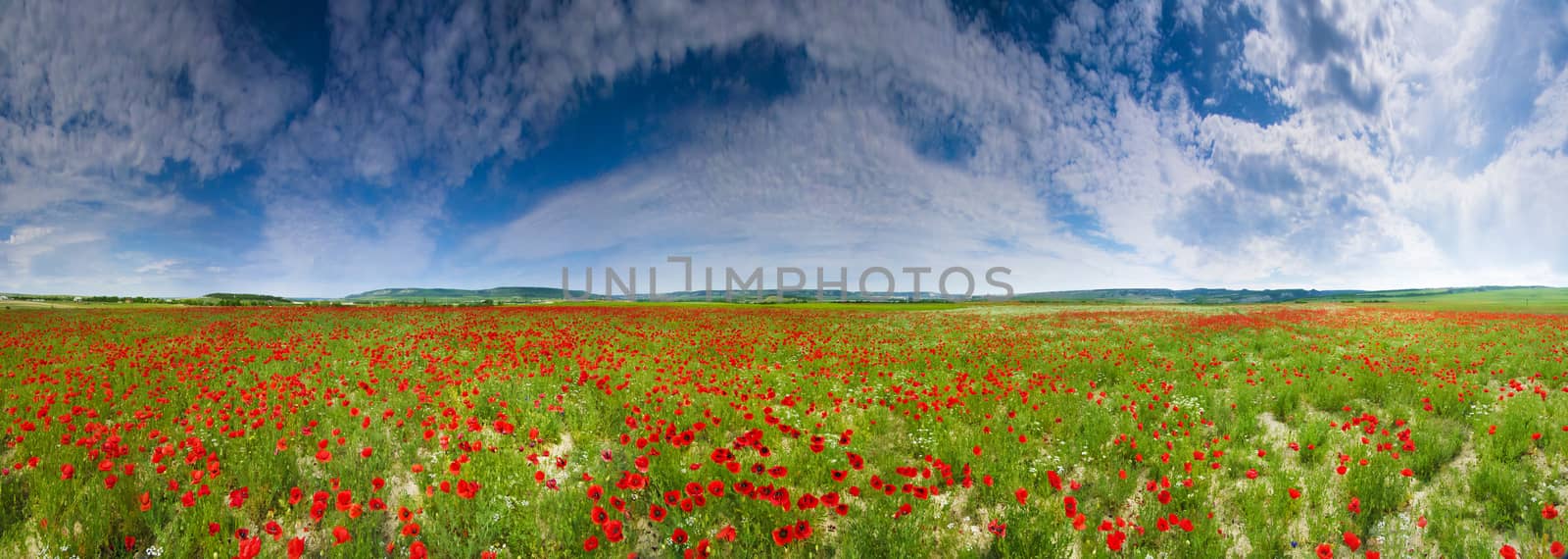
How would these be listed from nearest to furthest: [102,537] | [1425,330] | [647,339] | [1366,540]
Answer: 1. [102,537]
2. [1366,540]
3. [647,339]
4. [1425,330]

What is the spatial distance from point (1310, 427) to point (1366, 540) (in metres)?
2.71

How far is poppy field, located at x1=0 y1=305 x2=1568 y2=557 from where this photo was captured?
13.1 ft

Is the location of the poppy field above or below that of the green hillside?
below

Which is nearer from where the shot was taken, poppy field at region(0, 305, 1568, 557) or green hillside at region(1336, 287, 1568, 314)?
poppy field at region(0, 305, 1568, 557)

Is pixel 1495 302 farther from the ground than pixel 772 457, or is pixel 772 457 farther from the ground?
pixel 1495 302

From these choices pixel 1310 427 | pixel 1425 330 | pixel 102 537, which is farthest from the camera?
pixel 1425 330

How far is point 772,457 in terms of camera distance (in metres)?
5.64

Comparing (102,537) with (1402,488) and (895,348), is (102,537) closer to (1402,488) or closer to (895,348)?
(1402,488)

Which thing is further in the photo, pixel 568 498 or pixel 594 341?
pixel 594 341

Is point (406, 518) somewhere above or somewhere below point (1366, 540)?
above

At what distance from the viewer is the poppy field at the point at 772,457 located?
3.98 metres

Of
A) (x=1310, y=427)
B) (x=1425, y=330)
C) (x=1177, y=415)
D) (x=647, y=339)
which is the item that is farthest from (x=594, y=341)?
(x=1425, y=330)

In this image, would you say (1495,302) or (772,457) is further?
(1495,302)

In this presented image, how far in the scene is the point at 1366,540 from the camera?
417 cm
